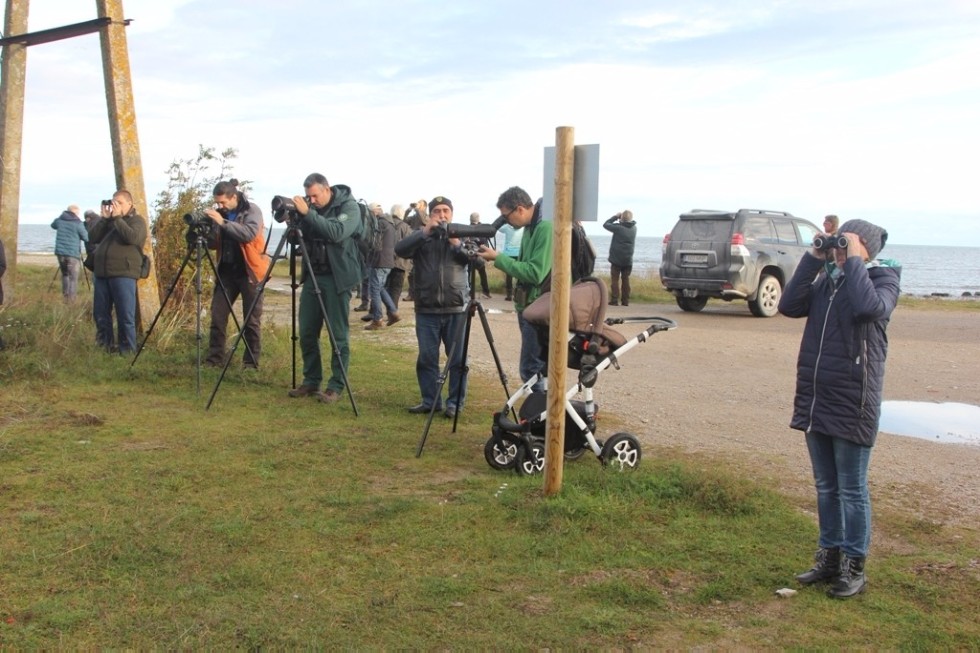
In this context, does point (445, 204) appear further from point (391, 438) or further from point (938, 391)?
point (938, 391)

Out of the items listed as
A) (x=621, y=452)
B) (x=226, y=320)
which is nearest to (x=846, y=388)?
(x=621, y=452)

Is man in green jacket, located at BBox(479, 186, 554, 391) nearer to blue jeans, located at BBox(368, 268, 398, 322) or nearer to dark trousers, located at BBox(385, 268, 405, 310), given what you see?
blue jeans, located at BBox(368, 268, 398, 322)

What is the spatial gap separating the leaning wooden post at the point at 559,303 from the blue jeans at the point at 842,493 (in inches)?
61.7

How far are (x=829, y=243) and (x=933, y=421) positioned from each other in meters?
5.21

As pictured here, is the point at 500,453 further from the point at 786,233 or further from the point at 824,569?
the point at 786,233

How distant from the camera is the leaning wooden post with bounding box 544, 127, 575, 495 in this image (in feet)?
19.6

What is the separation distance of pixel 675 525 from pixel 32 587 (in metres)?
3.33

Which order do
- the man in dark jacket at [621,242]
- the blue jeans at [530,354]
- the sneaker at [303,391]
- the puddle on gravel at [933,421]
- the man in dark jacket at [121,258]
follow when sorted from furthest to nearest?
1. the man in dark jacket at [621,242]
2. the man in dark jacket at [121,258]
3. the sneaker at [303,391]
4. the puddle on gravel at [933,421]
5. the blue jeans at [530,354]

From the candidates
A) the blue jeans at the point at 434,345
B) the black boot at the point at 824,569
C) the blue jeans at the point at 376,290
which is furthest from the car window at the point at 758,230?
the black boot at the point at 824,569

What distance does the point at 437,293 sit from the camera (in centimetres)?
862

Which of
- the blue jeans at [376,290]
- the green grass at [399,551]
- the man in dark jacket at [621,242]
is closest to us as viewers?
the green grass at [399,551]

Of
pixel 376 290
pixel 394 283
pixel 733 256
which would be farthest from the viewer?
pixel 733 256

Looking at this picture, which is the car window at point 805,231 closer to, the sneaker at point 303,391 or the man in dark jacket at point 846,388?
the sneaker at point 303,391

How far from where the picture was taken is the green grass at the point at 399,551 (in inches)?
174
